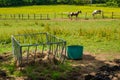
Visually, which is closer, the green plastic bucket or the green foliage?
the green plastic bucket

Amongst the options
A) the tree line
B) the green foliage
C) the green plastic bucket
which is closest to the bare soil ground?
the green plastic bucket

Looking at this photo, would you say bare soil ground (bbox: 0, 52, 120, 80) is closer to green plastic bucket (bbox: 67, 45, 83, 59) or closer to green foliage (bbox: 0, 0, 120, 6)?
green plastic bucket (bbox: 67, 45, 83, 59)

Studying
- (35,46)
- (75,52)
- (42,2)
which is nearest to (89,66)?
(75,52)

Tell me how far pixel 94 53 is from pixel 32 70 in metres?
4.18

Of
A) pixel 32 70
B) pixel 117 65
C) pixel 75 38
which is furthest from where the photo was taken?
pixel 75 38

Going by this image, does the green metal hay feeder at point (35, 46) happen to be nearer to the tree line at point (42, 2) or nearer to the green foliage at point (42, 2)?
the tree line at point (42, 2)

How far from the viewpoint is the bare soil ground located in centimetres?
999

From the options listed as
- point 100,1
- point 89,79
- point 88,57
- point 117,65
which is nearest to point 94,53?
point 88,57

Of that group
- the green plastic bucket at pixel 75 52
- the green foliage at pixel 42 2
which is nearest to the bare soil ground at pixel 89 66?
the green plastic bucket at pixel 75 52

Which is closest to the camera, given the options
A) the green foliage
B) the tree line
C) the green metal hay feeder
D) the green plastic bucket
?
the green metal hay feeder

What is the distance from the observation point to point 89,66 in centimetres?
1138

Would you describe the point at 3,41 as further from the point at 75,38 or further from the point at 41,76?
the point at 41,76

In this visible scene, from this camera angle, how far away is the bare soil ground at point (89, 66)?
9991mm

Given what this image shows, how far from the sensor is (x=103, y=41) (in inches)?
658
